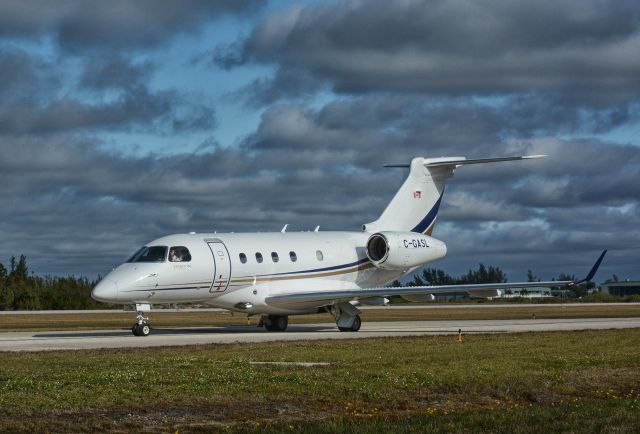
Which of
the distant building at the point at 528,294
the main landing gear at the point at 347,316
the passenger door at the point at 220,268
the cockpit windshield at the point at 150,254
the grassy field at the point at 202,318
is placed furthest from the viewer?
the distant building at the point at 528,294

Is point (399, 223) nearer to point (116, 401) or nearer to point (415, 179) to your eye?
point (415, 179)

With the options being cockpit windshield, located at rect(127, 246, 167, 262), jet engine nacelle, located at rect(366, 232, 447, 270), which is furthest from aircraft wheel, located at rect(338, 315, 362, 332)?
cockpit windshield, located at rect(127, 246, 167, 262)

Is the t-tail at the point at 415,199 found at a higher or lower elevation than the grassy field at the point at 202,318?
higher

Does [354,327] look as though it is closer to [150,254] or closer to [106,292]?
[150,254]

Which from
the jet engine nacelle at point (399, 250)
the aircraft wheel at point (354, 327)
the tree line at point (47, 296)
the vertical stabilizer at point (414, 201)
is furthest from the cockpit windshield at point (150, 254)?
the tree line at point (47, 296)

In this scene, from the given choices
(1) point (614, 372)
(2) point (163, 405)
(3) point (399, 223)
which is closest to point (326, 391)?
(2) point (163, 405)

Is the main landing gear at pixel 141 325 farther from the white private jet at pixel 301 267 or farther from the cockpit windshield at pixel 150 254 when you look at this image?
the cockpit windshield at pixel 150 254

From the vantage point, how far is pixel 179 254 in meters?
33.7

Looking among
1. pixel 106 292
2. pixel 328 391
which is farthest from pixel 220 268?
pixel 328 391

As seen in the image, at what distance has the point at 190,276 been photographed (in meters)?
33.7

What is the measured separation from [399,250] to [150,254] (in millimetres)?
10663

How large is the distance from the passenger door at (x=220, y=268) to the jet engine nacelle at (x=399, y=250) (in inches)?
284

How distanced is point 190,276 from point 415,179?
12801 millimetres

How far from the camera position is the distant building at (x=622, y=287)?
143250 millimetres
